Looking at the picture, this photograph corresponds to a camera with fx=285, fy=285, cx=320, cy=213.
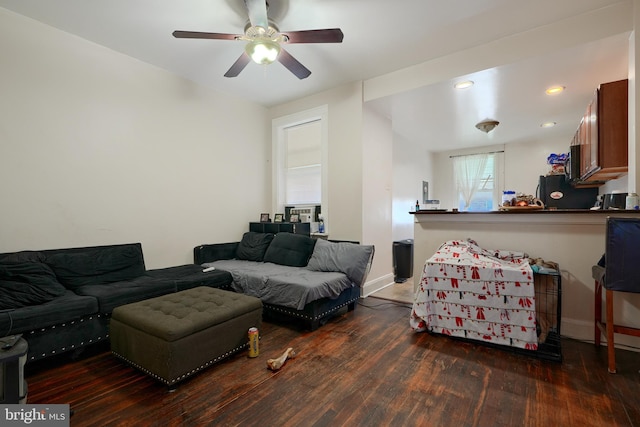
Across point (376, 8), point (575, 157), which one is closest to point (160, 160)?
point (376, 8)

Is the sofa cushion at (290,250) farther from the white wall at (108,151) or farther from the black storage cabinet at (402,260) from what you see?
the black storage cabinet at (402,260)

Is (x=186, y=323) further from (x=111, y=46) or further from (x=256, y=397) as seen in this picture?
(x=111, y=46)

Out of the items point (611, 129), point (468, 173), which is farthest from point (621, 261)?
point (468, 173)

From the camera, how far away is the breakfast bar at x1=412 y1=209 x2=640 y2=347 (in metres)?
2.34

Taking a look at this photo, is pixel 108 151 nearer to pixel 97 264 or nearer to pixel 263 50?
pixel 97 264

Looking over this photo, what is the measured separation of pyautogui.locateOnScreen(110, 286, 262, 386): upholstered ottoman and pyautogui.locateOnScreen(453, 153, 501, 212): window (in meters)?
6.29

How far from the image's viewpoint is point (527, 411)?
63.7 inches

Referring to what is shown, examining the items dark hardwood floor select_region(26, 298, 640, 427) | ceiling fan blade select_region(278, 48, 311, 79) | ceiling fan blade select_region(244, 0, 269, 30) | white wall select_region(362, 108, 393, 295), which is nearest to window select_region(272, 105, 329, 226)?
white wall select_region(362, 108, 393, 295)

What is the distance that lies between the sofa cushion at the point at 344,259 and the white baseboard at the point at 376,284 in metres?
0.69

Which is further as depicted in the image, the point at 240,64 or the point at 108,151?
the point at 108,151

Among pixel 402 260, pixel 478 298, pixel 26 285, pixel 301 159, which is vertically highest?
pixel 301 159

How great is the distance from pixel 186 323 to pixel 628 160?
3.77 metres

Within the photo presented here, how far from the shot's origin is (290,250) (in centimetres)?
371

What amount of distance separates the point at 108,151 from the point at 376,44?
10.3ft
